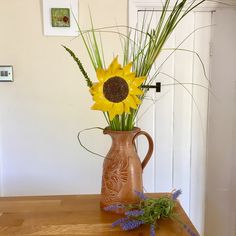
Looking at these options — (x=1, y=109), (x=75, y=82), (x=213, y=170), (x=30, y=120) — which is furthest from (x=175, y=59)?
(x=1, y=109)

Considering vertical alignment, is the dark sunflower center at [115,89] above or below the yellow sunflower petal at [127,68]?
below

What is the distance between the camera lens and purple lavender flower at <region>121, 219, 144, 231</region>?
0.86 metres

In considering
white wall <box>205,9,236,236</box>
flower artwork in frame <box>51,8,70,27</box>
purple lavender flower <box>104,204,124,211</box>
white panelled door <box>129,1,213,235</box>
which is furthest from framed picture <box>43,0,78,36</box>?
purple lavender flower <box>104,204,124,211</box>

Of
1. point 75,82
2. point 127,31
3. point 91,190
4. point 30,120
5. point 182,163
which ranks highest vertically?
point 127,31

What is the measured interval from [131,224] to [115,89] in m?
0.39

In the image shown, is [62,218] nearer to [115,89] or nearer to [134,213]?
[134,213]

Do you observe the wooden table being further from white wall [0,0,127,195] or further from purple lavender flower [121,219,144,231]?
white wall [0,0,127,195]

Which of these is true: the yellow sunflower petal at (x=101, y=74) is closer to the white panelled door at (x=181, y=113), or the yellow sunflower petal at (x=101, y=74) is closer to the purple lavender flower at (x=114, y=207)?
the purple lavender flower at (x=114, y=207)

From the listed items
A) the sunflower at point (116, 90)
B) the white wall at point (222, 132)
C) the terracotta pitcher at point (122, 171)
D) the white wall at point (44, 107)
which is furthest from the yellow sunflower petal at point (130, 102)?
the white wall at point (222, 132)

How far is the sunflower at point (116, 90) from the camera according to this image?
2.89 feet

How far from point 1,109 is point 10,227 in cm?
127

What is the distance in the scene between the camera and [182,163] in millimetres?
2152

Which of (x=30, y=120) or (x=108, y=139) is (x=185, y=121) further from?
(x=30, y=120)

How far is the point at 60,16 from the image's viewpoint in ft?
6.37
